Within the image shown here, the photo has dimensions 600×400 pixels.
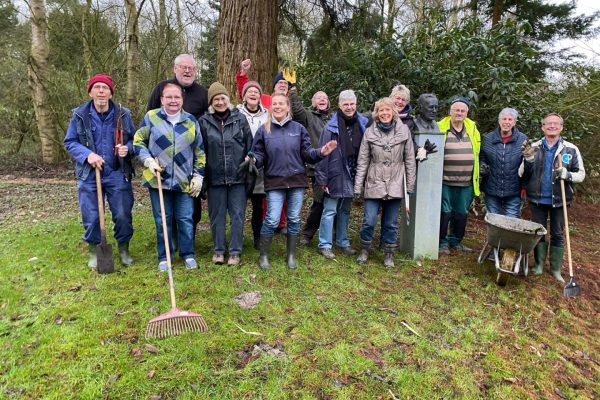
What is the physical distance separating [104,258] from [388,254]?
3.16 m

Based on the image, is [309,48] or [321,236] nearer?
[321,236]

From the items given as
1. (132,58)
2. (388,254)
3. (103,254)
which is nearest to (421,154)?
(388,254)

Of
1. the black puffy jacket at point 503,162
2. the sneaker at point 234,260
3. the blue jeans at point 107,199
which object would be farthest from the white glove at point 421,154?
the blue jeans at point 107,199

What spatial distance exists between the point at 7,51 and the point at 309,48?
12826 mm

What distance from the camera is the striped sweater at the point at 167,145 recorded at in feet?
13.6

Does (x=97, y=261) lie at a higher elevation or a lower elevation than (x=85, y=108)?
lower

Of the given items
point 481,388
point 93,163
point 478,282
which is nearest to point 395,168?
point 478,282

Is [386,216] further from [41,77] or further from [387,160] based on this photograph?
[41,77]

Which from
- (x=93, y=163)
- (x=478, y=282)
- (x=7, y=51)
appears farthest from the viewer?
(x=7, y=51)

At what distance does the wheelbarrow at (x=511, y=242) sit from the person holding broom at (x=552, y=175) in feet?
1.33

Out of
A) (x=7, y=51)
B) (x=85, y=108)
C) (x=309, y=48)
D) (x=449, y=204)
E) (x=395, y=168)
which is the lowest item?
(x=449, y=204)

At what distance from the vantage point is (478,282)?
181 inches

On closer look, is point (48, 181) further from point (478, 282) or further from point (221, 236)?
point (478, 282)

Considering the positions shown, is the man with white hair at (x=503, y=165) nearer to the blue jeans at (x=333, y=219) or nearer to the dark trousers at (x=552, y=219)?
the dark trousers at (x=552, y=219)
